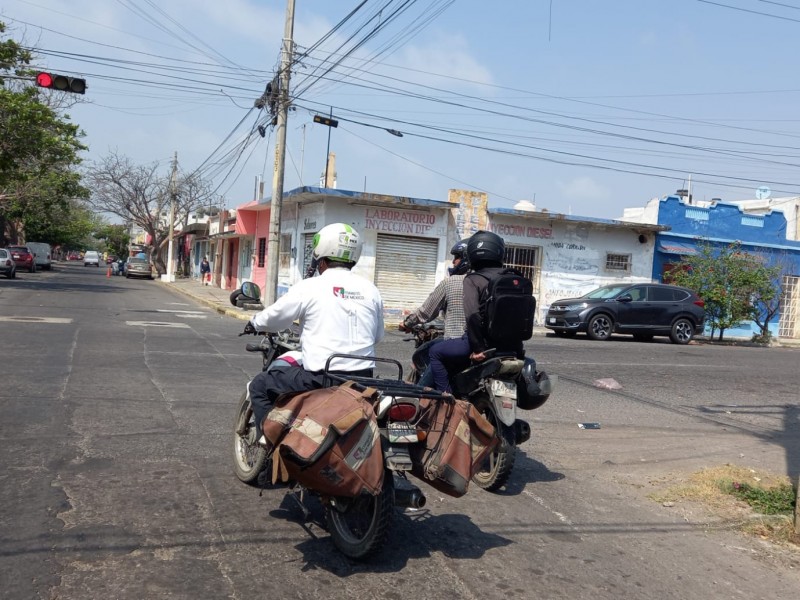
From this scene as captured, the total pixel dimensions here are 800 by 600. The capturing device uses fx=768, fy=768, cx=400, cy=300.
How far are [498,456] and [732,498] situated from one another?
2.03 meters

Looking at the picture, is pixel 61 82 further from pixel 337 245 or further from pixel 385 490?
pixel 385 490

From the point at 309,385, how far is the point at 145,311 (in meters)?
18.4

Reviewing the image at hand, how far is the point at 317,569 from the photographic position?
407cm

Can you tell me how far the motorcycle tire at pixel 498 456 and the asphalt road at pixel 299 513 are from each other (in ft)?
0.39

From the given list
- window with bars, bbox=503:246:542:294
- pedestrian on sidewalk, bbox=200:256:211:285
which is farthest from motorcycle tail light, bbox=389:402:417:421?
pedestrian on sidewalk, bbox=200:256:211:285

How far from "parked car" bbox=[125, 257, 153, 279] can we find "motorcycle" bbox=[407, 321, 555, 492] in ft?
163

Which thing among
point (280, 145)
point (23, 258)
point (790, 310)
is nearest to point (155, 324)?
point (280, 145)

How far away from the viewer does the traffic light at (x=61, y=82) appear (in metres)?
16.1

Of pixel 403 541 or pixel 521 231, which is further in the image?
pixel 521 231

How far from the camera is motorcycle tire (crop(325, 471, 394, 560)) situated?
12.9ft

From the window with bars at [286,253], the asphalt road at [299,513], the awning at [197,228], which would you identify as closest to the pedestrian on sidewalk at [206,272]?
the awning at [197,228]

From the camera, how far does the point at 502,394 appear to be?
5.60 m

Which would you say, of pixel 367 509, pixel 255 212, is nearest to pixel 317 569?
pixel 367 509

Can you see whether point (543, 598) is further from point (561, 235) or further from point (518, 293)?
point (561, 235)
